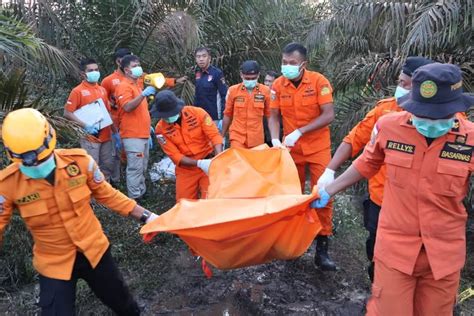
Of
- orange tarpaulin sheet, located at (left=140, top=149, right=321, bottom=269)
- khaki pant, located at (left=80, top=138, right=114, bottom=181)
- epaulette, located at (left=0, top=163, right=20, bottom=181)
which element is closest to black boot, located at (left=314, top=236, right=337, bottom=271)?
orange tarpaulin sheet, located at (left=140, top=149, right=321, bottom=269)

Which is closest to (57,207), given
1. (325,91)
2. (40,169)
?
(40,169)

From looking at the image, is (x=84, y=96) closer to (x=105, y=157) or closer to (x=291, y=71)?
(x=105, y=157)

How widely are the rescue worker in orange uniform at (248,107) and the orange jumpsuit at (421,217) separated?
309 cm

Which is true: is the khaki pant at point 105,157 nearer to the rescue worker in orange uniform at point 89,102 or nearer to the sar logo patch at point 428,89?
the rescue worker in orange uniform at point 89,102

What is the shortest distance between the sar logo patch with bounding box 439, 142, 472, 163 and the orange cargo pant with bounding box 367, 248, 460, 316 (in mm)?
456

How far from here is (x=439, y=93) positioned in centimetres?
201

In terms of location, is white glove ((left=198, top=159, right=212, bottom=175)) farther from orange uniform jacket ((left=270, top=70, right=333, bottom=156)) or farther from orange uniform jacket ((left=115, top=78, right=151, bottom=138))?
orange uniform jacket ((left=115, top=78, right=151, bottom=138))

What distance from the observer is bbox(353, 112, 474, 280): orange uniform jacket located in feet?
6.84

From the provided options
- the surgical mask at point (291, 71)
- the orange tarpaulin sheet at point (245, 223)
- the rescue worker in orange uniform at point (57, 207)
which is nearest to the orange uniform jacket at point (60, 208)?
the rescue worker in orange uniform at point (57, 207)

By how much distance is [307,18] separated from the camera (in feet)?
25.4

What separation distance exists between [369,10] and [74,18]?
12.6 feet

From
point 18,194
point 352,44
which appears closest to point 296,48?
point 18,194

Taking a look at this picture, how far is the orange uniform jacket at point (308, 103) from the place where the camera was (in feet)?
13.2

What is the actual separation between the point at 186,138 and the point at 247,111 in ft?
4.04
